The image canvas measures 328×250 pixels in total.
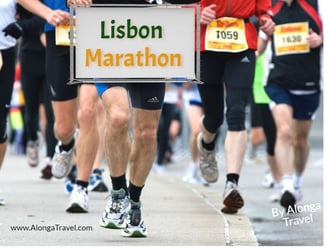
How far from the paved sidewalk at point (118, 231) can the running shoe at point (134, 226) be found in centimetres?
6

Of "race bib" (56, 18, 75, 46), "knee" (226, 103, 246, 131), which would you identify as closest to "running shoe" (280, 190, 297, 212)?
"knee" (226, 103, 246, 131)

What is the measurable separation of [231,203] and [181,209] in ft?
2.30

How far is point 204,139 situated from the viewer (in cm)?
1023

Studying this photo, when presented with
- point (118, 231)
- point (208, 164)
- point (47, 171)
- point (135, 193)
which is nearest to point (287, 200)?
point (208, 164)

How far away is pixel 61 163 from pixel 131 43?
3482mm

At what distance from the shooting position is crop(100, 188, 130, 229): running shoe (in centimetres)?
739

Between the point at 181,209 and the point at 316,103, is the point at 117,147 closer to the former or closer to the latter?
the point at 181,209

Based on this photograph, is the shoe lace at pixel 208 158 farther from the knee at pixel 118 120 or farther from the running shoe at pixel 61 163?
the knee at pixel 118 120

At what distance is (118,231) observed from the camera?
7.81 meters
